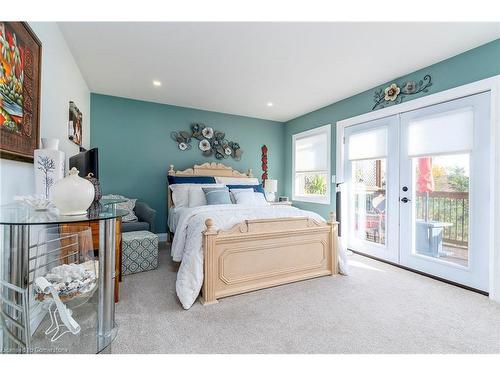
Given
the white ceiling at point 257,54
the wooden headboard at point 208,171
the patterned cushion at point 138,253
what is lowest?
the patterned cushion at point 138,253

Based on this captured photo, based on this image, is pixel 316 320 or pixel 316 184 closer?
pixel 316 320

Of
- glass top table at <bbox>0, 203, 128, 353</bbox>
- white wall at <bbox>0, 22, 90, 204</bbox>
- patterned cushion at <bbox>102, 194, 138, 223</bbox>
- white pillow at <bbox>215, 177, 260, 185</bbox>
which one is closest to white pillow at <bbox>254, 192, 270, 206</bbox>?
white pillow at <bbox>215, 177, 260, 185</bbox>

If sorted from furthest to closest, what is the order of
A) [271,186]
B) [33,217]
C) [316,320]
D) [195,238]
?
[271,186] → [195,238] → [316,320] → [33,217]

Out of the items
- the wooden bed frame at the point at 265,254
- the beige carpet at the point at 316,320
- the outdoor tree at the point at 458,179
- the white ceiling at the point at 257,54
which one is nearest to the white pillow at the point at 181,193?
the beige carpet at the point at 316,320

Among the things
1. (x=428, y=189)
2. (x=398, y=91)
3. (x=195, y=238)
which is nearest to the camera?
(x=195, y=238)

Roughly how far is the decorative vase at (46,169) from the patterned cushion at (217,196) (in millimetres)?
1929

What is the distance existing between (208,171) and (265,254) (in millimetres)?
2394

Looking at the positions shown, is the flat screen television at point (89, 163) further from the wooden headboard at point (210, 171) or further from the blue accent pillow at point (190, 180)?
the wooden headboard at point (210, 171)

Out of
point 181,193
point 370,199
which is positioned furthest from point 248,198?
point 370,199

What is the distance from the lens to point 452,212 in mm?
2578

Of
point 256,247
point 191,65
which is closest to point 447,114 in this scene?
point 256,247

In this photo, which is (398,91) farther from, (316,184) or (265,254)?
(265,254)

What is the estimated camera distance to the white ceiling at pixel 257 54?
2084 mm
